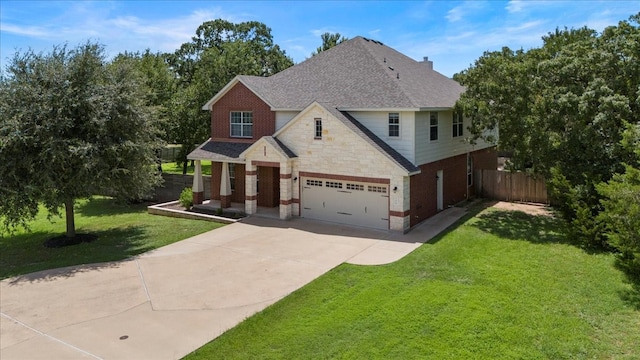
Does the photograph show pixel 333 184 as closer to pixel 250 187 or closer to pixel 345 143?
pixel 345 143

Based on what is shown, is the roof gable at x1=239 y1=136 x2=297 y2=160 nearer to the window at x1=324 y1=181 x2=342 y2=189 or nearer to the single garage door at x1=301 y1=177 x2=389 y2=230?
the single garage door at x1=301 y1=177 x2=389 y2=230

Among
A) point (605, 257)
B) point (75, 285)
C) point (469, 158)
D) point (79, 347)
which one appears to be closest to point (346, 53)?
point (469, 158)

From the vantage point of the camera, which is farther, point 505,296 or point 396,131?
point 396,131

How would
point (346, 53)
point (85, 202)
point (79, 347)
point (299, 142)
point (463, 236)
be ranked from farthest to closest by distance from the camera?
point (85, 202)
point (346, 53)
point (299, 142)
point (463, 236)
point (79, 347)

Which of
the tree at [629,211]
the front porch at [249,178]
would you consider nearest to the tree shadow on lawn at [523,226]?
the tree at [629,211]

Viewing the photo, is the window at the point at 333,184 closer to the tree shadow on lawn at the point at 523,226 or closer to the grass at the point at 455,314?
the tree shadow on lawn at the point at 523,226

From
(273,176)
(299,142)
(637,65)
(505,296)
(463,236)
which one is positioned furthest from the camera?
(273,176)

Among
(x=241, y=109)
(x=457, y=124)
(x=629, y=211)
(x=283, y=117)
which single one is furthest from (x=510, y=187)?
(x=241, y=109)

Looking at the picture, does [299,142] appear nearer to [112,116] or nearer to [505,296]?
[112,116]
